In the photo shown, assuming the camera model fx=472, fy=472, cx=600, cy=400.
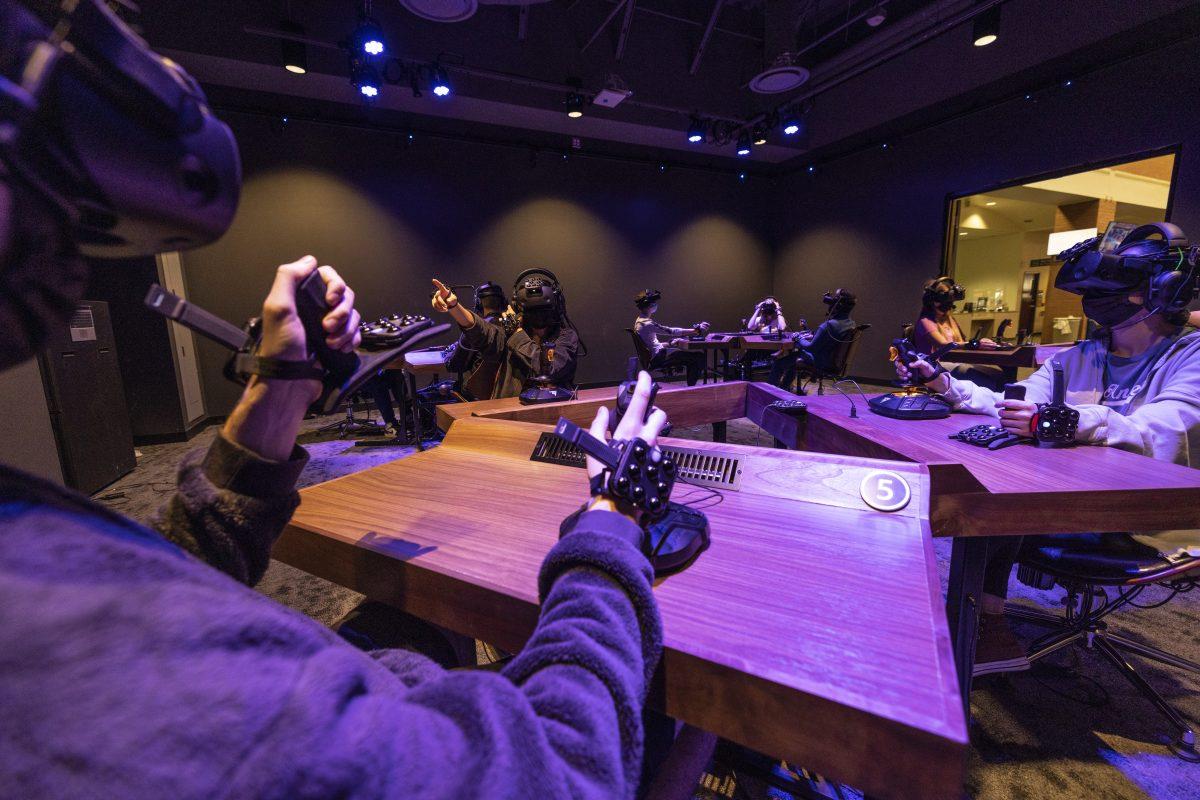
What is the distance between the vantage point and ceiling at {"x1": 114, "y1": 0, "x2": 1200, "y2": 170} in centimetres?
459

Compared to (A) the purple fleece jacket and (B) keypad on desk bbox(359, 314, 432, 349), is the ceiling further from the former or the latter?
(A) the purple fleece jacket

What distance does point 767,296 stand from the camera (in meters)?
9.20

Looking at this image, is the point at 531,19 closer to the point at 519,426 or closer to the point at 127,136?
the point at 519,426

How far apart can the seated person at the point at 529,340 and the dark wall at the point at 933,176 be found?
19.4 feet

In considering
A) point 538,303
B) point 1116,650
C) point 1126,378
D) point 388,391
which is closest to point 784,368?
point 538,303

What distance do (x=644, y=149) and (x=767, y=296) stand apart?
3.63 m

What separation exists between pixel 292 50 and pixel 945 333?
722cm

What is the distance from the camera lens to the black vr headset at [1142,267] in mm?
1506

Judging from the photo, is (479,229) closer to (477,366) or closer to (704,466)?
(477,366)

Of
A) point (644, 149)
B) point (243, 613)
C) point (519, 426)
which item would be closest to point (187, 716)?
point (243, 613)

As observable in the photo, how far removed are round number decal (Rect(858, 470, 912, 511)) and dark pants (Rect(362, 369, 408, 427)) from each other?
4.45 metres

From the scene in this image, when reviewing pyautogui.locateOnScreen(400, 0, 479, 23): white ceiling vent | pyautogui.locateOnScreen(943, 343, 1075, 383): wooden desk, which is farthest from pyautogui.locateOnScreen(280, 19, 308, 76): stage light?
pyautogui.locateOnScreen(943, 343, 1075, 383): wooden desk

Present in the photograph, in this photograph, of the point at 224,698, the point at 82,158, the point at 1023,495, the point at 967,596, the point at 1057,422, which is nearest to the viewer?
the point at 224,698

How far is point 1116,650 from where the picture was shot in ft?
5.32
